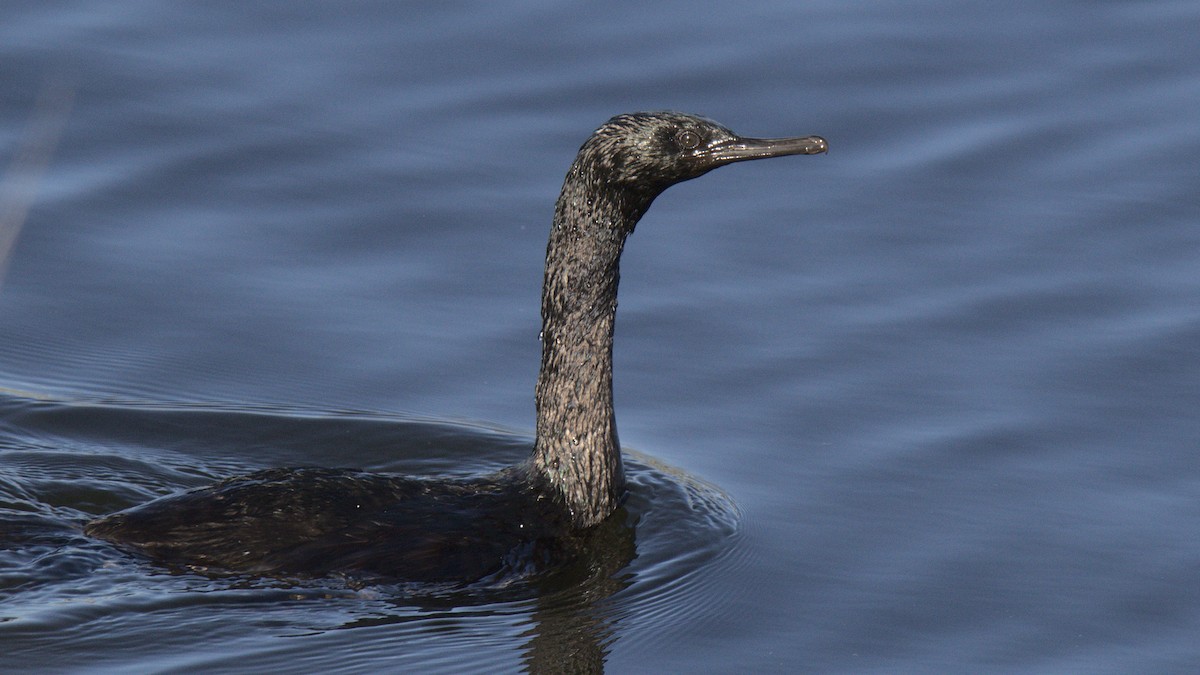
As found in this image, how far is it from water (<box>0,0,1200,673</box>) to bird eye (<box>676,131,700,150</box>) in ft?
4.87

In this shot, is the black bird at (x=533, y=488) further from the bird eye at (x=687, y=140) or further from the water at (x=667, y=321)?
the water at (x=667, y=321)

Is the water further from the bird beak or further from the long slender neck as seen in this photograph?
the bird beak

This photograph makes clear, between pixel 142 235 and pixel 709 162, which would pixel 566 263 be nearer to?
pixel 709 162

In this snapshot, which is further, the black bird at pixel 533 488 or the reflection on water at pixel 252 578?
the black bird at pixel 533 488

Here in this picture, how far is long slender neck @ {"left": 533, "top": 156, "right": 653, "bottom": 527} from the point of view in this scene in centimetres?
833

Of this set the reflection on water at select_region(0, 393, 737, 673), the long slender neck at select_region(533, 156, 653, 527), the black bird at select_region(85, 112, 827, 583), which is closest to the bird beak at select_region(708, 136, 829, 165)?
the black bird at select_region(85, 112, 827, 583)

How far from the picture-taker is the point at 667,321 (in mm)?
10055

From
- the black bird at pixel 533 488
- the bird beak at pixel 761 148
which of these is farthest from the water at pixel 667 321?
the bird beak at pixel 761 148

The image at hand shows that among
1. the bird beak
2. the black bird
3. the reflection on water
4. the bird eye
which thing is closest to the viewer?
the reflection on water

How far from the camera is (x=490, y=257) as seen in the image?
34.6 ft

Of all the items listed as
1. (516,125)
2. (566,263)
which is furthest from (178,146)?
(566,263)

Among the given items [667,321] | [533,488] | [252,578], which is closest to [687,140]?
[533,488]

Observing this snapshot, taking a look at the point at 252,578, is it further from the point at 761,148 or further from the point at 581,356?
the point at 761,148

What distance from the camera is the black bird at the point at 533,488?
7551 mm
